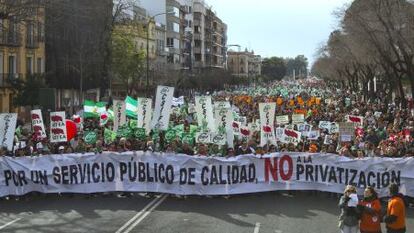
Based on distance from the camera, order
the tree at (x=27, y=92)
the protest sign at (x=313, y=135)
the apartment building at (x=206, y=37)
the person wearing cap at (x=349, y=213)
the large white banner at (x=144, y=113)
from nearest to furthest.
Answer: the person wearing cap at (x=349, y=213) → the large white banner at (x=144, y=113) → the protest sign at (x=313, y=135) → the tree at (x=27, y=92) → the apartment building at (x=206, y=37)

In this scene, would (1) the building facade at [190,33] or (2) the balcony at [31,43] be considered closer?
(2) the balcony at [31,43]

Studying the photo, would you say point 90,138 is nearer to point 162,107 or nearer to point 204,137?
point 162,107

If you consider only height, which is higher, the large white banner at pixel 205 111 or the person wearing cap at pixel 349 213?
the large white banner at pixel 205 111

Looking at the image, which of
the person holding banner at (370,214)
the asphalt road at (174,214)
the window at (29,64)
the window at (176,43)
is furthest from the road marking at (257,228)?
the window at (176,43)

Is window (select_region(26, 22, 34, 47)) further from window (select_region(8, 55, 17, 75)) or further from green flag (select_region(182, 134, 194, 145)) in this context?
green flag (select_region(182, 134, 194, 145))

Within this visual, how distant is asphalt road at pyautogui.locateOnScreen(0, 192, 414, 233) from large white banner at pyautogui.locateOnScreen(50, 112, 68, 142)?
138 inches

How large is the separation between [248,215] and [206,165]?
239 centimetres

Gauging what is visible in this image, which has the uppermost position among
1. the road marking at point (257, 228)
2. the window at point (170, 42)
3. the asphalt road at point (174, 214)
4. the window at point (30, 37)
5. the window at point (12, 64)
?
the window at point (170, 42)

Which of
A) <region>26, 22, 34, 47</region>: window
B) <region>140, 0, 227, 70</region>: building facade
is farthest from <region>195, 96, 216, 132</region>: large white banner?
<region>140, 0, 227, 70</region>: building facade

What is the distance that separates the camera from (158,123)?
20.6 m

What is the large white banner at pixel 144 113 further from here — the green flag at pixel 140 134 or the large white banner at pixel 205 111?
the large white banner at pixel 205 111

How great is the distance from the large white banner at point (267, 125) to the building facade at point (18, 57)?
2529 centimetres

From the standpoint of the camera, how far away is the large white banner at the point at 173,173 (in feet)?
53.5

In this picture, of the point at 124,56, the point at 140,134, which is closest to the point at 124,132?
the point at 140,134
